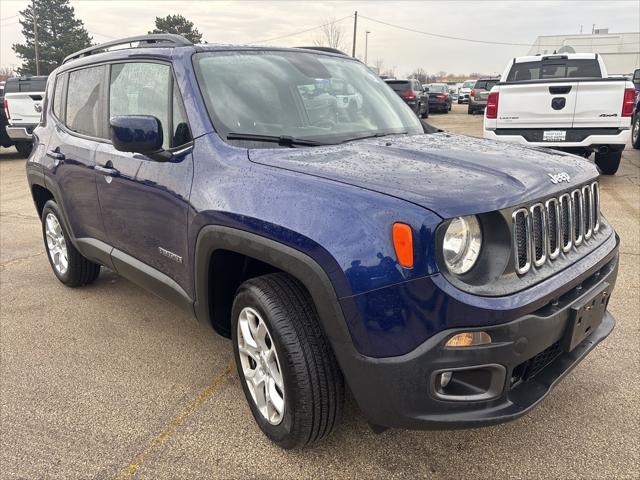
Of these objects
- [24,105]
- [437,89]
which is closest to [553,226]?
[24,105]

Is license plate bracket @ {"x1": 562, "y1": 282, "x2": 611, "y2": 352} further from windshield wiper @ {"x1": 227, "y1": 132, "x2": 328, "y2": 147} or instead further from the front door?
the front door

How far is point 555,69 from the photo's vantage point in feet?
31.8

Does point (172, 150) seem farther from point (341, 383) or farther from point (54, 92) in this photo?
point (54, 92)

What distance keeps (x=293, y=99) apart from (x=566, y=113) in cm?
A: 578

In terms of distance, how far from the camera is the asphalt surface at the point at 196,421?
235 cm

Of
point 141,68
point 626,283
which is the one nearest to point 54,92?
point 141,68

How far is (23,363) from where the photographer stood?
11.0ft

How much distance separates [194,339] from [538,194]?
244 cm

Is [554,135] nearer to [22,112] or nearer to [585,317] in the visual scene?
→ [585,317]

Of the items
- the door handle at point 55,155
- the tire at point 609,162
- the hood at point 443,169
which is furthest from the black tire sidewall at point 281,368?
the tire at point 609,162

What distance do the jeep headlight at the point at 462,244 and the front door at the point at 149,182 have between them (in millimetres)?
1329

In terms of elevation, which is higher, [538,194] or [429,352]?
[538,194]

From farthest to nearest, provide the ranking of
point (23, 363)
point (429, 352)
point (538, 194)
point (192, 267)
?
1. point (23, 363)
2. point (192, 267)
3. point (538, 194)
4. point (429, 352)

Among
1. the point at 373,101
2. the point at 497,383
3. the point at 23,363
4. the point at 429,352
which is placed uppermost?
the point at 373,101
